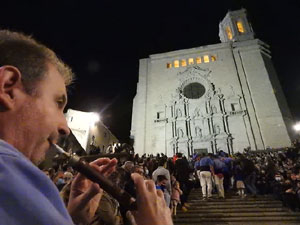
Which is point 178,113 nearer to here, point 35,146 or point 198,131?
point 198,131

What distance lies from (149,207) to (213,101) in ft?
98.5

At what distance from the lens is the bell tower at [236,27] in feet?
115

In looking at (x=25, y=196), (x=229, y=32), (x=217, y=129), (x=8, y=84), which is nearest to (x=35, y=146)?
(x=8, y=84)

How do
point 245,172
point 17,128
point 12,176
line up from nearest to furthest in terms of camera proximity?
point 12,176
point 17,128
point 245,172

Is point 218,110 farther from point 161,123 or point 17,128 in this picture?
point 17,128

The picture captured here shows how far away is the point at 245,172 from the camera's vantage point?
9742mm

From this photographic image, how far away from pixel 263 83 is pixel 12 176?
33.6m

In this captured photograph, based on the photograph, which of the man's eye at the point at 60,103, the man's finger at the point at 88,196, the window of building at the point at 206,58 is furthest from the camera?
the window of building at the point at 206,58

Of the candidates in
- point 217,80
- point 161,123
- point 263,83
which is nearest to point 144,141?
point 161,123

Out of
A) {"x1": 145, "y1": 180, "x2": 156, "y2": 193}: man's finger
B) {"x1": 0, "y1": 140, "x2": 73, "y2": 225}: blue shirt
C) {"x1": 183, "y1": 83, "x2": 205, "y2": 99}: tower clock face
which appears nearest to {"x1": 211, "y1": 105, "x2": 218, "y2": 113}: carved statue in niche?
{"x1": 183, "y1": 83, "x2": 205, "y2": 99}: tower clock face

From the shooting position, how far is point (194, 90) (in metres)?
31.6

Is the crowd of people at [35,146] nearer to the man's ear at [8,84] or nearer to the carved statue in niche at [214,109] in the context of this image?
the man's ear at [8,84]

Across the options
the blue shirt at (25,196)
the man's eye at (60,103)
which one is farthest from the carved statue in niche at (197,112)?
the blue shirt at (25,196)

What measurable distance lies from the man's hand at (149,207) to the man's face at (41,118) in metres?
0.51
